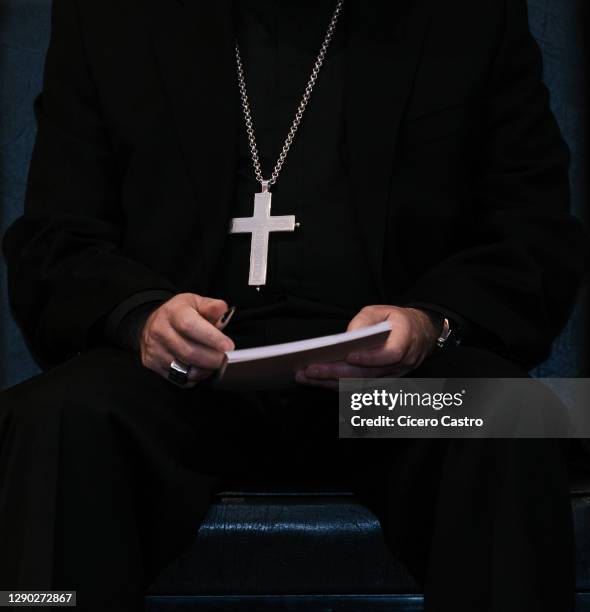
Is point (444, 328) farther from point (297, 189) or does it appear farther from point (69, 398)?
point (69, 398)

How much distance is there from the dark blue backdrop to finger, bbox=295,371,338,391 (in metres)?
0.83

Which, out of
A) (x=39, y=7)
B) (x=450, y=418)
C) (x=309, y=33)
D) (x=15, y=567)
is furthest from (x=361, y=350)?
(x=39, y=7)

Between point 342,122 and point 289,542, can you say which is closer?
point 289,542

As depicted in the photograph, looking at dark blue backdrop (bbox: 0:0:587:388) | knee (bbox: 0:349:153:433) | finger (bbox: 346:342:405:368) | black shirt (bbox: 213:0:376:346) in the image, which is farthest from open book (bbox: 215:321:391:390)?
dark blue backdrop (bbox: 0:0:587:388)

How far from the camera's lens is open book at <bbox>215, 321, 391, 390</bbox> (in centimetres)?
106

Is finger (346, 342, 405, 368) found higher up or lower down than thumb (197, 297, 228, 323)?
lower down

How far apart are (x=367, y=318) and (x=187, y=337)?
0.23 metres

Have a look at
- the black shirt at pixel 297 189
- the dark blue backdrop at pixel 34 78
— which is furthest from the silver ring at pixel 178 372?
the dark blue backdrop at pixel 34 78

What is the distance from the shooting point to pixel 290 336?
1.45 metres

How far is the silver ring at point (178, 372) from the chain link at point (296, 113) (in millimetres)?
418

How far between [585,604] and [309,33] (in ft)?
3.14

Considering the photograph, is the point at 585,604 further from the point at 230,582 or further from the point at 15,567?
the point at 15,567

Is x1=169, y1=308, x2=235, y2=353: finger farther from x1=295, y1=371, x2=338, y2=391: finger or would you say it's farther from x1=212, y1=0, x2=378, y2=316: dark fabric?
x1=212, y1=0, x2=378, y2=316: dark fabric

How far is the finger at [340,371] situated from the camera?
1194 mm
